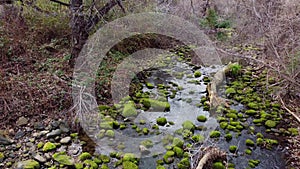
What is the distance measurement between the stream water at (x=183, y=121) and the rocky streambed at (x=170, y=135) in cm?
1

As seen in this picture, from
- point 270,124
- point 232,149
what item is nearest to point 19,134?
point 232,149

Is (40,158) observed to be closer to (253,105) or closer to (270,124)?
(270,124)

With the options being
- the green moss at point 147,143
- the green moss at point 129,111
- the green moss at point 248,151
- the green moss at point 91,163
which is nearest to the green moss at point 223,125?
the green moss at point 248,151

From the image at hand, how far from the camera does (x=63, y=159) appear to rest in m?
3.16

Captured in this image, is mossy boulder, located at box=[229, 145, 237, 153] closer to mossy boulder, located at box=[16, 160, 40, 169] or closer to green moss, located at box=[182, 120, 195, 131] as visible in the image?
green moss, located at box=[182, 120, 195, 131]

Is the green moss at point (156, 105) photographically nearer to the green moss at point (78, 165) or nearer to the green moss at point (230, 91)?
the green moss at point (230, 91)

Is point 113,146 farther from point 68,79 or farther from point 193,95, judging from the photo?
point 193,95

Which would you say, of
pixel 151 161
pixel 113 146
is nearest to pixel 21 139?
pixel 113 146

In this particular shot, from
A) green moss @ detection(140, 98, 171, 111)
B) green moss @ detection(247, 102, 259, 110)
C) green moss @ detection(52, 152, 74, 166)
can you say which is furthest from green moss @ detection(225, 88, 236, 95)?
green moss @ detection(52, 152, 74, 166)

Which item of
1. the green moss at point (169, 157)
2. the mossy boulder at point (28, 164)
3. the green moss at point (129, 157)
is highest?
the mossy boulder at point (28, 164)

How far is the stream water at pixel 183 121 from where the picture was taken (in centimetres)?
331

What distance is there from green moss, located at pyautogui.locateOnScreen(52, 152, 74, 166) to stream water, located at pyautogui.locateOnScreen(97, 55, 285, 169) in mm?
386

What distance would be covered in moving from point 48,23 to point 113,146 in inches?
126

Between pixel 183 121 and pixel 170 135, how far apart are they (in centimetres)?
48
